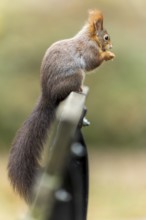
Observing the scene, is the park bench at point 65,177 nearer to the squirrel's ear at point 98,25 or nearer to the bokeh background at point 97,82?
the squirrel's ear at point 98,25

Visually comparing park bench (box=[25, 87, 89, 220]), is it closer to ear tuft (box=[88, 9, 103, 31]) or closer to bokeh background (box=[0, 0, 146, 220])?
ear tuft (box=[88, 9, 103, 31])

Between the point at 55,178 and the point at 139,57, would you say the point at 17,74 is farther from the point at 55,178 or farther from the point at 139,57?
the point at 55,178

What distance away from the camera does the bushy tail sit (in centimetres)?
106

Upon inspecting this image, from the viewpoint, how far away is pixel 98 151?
172 inches

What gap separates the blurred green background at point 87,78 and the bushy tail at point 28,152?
3.04m

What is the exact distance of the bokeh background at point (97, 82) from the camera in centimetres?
430

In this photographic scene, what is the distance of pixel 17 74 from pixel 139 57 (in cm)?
66

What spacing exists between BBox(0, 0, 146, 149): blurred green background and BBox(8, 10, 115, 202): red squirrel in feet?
9.16

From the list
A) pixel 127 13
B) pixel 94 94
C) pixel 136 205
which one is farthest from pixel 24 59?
pixel 136 205

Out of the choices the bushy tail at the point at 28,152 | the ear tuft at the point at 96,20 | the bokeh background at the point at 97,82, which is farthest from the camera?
the bokeh background at the point at 97,82

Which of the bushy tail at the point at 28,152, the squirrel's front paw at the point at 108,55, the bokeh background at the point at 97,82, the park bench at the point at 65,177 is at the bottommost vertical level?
the park bench at the point at 65,177

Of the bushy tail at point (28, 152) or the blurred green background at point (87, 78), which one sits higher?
the blurred green background at point (87, 78)

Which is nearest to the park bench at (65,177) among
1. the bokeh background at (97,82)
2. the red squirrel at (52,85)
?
the red squirrel at (52,85)

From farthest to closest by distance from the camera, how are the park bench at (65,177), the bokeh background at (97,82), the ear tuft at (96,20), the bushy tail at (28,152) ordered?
the bokeh background at (97,82) → the ear tuft at (96,20) → the bushy tail at (28,152) → the park bench at (65,177)
